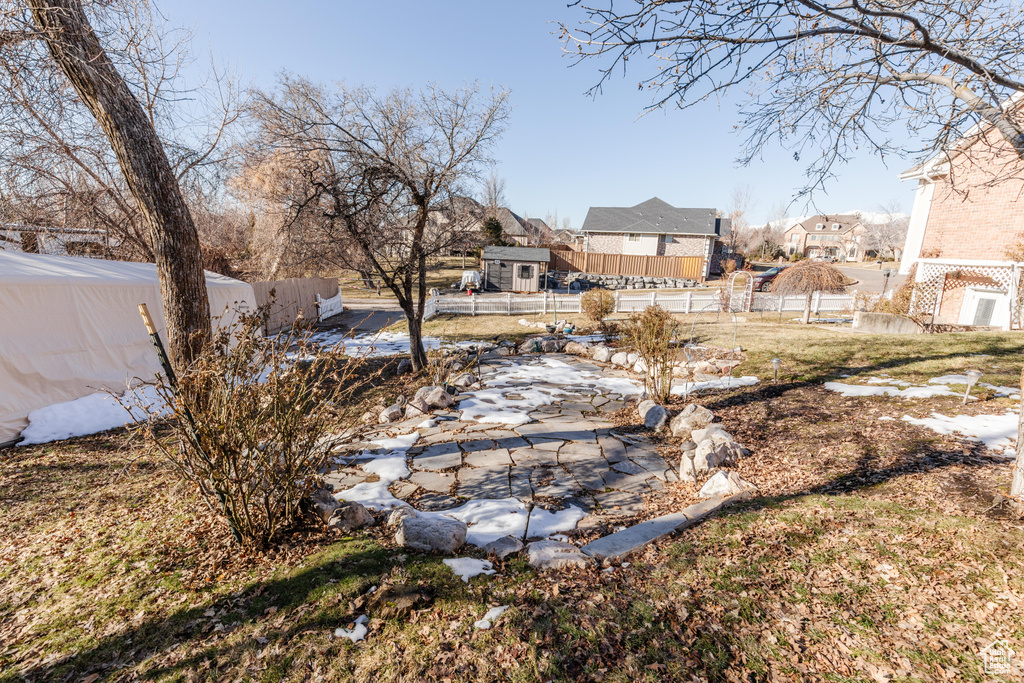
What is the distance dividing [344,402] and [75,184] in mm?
8510

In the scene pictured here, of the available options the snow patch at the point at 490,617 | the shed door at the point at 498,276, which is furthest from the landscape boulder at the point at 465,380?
the shed door at the point at 498,276

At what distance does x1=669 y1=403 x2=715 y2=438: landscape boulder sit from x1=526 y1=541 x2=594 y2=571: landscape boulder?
2.68 metres

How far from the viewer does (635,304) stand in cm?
1797

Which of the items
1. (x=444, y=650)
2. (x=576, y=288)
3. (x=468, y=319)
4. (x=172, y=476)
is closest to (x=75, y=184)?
(x=172, y=476)

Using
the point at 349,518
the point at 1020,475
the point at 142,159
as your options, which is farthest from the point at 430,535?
the point at 142,159

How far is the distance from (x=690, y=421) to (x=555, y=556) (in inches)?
117

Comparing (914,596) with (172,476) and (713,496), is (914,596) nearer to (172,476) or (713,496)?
(713,496)

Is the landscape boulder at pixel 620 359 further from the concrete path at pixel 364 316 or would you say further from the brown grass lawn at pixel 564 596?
the concrete path at pixel 364 316

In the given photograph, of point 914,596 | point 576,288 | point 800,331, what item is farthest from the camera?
point 576,288

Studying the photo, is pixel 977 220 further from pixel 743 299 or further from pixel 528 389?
pixel 528 389

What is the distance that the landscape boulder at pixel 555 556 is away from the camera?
2820mm

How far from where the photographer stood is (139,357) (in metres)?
7.57

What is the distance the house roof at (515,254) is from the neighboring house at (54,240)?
16897 millimetres

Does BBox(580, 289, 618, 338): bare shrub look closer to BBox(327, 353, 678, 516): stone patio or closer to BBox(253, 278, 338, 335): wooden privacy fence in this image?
BBox(327, 353, 678, 516): stone patio
